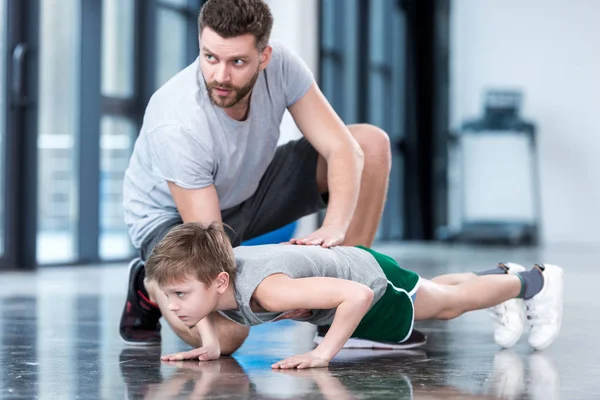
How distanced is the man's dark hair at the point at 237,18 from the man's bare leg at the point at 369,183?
0.52 m

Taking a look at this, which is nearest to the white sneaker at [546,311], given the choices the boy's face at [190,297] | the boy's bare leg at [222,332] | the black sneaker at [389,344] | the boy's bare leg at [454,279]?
the boy's bare leg at [454,279]

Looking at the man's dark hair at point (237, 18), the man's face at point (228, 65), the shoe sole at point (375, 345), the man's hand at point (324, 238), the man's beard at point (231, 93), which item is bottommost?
the shoe sole at point (375, 345)

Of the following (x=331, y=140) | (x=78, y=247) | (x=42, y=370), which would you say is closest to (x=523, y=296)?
(x=331, y=140)

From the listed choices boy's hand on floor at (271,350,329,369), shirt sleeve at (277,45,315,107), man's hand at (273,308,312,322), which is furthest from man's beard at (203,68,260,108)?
boy's hand on floor at (271,350,329,369)

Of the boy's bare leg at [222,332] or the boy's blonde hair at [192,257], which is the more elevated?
the boy's blonde hair at [192,257]

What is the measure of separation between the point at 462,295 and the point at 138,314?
2.42 ft

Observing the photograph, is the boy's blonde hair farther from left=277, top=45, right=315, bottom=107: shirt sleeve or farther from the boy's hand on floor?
left=277, top=45, right=315, bottom=107: shirt sleeve

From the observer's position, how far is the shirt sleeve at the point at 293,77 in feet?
7.18

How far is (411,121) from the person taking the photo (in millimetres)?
9406

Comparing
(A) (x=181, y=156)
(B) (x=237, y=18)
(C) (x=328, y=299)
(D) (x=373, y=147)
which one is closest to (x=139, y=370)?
(C) (x=328, y=299)

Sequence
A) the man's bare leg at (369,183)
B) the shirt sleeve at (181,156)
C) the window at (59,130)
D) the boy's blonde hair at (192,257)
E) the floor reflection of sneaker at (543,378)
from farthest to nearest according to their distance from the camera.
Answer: the window at (59,130)
the man's bare leg at (369,183)
the shirt sleeve at (181,156)
the boy's blonde hair at (192,257)
the floor reflection of sneaker at (543,378)

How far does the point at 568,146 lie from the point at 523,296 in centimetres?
728

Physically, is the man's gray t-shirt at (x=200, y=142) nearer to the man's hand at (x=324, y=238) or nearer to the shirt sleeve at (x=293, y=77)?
the shirt sleeve at (x=293, y=77)

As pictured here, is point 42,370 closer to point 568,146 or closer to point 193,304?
point 193,304
